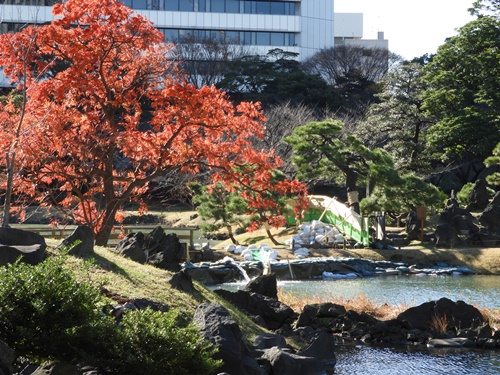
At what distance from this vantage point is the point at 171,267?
14.2m

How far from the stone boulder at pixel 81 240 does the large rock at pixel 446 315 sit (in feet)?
20.6

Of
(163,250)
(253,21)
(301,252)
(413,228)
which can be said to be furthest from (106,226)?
(253,21)

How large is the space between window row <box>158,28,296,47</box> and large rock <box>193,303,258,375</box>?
49.6 m

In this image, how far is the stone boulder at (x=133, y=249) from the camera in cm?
1368

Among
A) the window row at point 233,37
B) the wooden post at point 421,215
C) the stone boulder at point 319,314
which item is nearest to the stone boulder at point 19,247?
the stone boulder at point 319,314

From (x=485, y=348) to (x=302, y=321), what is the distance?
3321 mm

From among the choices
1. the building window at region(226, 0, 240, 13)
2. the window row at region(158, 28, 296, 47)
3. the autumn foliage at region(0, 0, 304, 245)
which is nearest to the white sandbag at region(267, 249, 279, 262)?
the autumn foliage at region(0, 0, 304, 245)

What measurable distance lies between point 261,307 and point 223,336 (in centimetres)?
534

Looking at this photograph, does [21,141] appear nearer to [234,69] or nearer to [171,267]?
[171,267]

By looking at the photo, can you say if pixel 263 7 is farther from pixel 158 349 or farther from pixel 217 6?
pixel 158 349

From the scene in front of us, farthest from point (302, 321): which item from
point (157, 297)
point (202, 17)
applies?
point (202, 17)

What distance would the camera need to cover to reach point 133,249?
1382 centimetres

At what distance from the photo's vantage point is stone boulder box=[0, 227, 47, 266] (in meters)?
9.16

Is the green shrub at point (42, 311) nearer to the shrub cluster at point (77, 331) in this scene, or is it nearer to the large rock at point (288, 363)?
the shrub cluster at point (77, 331)
